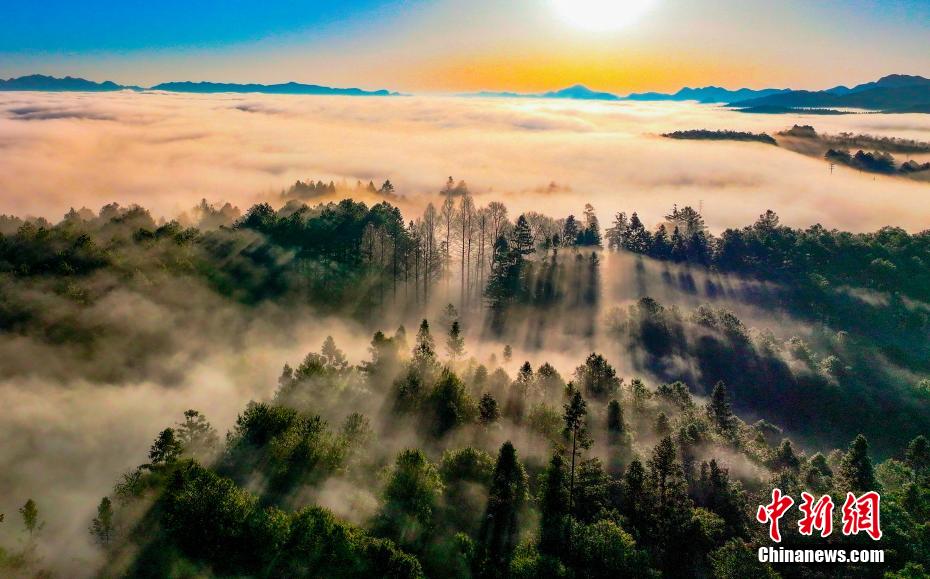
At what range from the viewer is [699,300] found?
136m

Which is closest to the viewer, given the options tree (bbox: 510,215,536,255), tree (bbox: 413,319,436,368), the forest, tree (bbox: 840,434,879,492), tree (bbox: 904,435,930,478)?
the forest

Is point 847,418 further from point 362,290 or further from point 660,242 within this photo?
point 362,290

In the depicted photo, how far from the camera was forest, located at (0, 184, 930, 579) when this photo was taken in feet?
141

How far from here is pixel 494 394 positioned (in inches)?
2758

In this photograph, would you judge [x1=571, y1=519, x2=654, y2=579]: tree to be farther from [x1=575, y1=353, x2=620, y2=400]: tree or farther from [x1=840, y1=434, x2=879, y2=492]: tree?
[x1=575, y1=353, x2=620, y2=400]: tree

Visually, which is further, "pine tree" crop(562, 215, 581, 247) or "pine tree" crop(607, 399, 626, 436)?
"pine tree" crop(562, 215, 581, 247)

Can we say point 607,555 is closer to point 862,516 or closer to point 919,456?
point 862,516

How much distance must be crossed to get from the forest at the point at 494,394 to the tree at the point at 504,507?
248 millimetres

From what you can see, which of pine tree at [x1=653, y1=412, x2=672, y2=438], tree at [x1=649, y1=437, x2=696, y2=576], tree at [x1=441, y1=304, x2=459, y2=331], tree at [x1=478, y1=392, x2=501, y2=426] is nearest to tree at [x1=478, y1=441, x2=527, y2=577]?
tree at [x1=478, y1=392, x2=501, y2=426]

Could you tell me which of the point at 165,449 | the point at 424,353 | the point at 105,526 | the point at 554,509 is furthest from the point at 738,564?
the point at 105,526

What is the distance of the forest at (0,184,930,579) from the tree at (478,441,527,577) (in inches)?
9.8

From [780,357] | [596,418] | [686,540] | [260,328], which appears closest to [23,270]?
[260,328]

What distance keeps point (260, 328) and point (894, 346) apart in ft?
429

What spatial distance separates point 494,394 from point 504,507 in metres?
23.1
